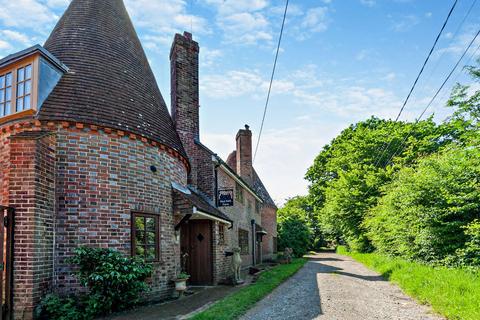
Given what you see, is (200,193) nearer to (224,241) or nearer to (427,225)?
(224,241)

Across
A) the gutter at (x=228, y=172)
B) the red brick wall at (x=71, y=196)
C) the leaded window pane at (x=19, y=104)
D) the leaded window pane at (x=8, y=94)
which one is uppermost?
the leaded window pane at (x=8, y=94)

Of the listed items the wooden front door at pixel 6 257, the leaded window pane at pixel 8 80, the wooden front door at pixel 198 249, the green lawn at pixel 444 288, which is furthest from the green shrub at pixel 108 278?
the green lawn at pixel 444 288

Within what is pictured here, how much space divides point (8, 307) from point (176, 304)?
3.91 meters

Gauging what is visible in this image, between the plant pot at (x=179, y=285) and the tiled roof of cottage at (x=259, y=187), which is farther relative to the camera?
the tiled roof of cottage at (x=259, y=187)

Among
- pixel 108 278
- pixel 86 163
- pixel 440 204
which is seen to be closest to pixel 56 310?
pixel 108 278

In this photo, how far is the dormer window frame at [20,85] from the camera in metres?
9.23

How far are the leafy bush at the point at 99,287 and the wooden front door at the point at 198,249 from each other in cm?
548

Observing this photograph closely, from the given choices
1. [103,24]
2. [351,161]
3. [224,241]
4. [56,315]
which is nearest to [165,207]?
[56,315]

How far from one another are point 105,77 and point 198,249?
732 centimetres

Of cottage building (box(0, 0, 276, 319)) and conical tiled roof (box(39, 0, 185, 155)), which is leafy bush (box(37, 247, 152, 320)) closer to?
cottage building (box(0, 0, 276, 319))

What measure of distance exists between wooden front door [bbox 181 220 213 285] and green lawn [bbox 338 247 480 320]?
22.8 feet

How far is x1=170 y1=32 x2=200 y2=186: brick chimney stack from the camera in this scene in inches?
619

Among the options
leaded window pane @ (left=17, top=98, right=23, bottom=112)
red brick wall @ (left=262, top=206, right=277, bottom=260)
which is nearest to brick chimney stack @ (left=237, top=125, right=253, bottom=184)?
red brick wall @ (left=262, top=206, right=277, bottom=260)

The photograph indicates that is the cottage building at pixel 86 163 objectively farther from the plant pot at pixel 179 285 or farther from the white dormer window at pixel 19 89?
the plant pot at pixel 179 285
